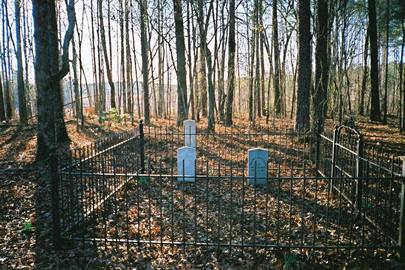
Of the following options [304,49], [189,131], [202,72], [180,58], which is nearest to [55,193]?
[189,131]

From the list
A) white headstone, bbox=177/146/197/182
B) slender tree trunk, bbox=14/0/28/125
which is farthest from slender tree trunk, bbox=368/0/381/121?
slender tree trunk, bbox=14/0/28/125

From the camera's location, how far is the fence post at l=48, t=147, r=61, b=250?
15.3 feet

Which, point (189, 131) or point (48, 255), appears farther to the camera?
point (189, 131)

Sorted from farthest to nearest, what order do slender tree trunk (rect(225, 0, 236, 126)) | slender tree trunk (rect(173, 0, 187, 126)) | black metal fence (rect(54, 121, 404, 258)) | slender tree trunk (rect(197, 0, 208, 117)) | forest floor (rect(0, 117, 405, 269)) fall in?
1. slender tree trunk (rect(173, 0, 187, 126))
2. slender tree trunk (rect(225, 0, 236, 126))
3. slender tree trunk (rect(197, 0, 208, 117))
4. black metal fence (rect(54, 121, 404, 258))
5. forest floor (rect(0, 117, 405, 269))

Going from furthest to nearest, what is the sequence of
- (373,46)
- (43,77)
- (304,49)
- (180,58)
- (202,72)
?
(202,72) < (373,46) < (180,58) < (304,49) < (43,77)

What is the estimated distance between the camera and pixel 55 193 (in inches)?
187

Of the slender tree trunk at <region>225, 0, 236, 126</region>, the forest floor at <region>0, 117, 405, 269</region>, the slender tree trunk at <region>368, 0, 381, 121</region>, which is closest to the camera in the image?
the forest floor at <region>0, 117, 405, 269</region>

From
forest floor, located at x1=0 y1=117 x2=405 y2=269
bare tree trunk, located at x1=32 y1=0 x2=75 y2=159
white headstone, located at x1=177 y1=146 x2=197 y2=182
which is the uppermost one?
bare tree trunk, located at x1=32 y1=0 x2=75 y2=159

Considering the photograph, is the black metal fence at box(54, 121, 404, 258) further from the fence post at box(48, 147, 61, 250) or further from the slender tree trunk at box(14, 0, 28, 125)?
the slender tree trunk at box(14, 0, 28, 125)

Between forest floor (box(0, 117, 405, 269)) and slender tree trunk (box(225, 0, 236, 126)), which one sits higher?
slender tree trunk (box(225, 0, 236, 126))

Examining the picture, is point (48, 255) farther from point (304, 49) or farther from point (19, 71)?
point (19, 71)

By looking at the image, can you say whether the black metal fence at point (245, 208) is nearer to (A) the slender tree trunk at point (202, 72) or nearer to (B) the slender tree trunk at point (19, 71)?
(A) the slender tree trunk at point (202, 72)

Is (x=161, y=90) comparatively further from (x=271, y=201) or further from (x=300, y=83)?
(x=271, y=201)

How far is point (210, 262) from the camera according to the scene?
452 cm
